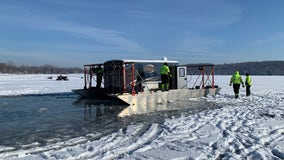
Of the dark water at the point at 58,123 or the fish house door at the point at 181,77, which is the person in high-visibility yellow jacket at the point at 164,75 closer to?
the fish house door at the point at 181,77

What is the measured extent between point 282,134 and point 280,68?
405 ft

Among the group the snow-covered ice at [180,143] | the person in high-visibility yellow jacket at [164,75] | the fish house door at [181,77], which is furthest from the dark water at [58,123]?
the fish house door at [181,77]

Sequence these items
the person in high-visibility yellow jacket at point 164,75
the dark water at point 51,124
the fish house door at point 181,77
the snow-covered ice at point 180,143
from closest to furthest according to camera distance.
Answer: the snow-covered ice at point 180,143 → the dark water at point 51,124 → the person in high-visibility yellow jacket at point 164,75 → the fish house door at point 181,77

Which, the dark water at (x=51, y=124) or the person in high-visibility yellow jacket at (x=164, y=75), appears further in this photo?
the person in high-visibility yellow jacket at (x=164, y=75)

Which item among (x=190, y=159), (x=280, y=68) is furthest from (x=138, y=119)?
(x=280, y=68)

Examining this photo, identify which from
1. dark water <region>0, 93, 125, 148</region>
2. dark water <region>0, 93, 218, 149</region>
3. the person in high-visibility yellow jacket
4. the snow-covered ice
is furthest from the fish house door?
the snow-covered ice

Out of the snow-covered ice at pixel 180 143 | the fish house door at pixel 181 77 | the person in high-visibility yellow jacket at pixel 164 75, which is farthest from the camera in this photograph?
the fish house door at pixel 181 77

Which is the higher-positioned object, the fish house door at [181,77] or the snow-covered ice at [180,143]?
the fish house door at [181,77]

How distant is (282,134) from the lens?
786 centimetres

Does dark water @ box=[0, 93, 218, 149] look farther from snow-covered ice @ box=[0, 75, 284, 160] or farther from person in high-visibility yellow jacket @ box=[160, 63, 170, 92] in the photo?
person in high-visibility yellow jacket @ box=[160, 63, 170, 92]

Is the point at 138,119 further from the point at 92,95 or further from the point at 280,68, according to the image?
the point at 280,68

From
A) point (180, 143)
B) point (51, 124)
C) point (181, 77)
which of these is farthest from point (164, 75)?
point (180, 143)

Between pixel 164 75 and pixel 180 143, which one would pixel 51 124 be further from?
pixel 164 75

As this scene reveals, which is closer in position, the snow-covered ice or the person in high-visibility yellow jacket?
the snow-covered ice
